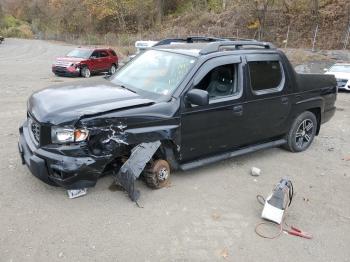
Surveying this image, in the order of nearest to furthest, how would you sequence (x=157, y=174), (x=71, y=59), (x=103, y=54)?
(x=157, y=174)
(x=71, y=59)
(x=103, y=54)

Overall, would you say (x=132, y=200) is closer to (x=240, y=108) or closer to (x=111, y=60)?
(x=240, y=108)

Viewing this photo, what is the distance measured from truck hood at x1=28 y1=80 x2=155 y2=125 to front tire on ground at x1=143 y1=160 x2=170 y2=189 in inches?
30.5

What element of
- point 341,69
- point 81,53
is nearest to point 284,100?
point 341,69

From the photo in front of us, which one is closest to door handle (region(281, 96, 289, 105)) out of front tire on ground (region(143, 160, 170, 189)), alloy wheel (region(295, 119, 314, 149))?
alloy wheel (region(295, 119, 314, 149))

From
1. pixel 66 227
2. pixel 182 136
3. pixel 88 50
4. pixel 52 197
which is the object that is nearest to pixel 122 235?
pixel 66 227

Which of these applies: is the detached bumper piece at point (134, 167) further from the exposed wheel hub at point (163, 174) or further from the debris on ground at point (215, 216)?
the debris on ground at point (215, 216)

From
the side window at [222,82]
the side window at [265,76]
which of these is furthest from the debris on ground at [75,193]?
the side window at [265,76]

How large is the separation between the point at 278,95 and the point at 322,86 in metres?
1.26

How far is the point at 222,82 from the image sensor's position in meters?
5.46

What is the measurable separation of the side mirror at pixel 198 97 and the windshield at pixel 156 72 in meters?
0.26

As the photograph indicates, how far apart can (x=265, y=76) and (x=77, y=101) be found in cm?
283

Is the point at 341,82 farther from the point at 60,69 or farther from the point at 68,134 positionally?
the point at 68,134

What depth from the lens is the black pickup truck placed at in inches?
167

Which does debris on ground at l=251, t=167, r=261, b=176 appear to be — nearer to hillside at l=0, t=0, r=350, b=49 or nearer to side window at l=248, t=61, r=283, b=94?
side window at l=248, t=61, r=283, b=94
